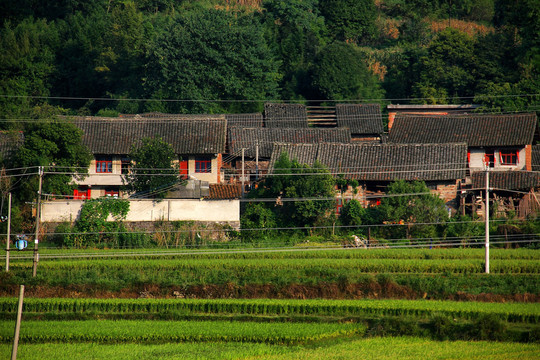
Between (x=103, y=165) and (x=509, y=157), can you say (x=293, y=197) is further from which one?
(x=509, y=157)

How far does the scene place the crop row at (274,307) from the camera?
23.9m

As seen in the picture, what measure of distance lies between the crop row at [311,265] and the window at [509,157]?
12265mm

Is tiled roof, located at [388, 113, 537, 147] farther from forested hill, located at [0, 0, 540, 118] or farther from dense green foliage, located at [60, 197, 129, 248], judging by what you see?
dense green foliage, located at [60, 197, 129, 248]

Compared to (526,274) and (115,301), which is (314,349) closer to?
(115,301)

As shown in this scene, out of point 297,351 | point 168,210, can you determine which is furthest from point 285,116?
point 297,351

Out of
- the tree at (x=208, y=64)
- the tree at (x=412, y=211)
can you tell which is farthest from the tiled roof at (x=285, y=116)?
the tree at (x=412, y=211)

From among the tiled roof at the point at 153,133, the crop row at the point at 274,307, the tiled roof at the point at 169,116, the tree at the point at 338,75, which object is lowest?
the crop row at the point at 274,307

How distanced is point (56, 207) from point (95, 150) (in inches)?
237

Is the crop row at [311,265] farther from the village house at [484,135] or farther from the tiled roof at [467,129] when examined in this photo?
the tiled roof at [467,129]

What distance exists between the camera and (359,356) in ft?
64.1

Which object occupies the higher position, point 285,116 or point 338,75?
point 338,75

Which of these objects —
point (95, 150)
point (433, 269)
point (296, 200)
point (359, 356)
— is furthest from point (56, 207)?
point (359, 356)

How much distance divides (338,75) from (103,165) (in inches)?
704

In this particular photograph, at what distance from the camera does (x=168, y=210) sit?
35.8m
